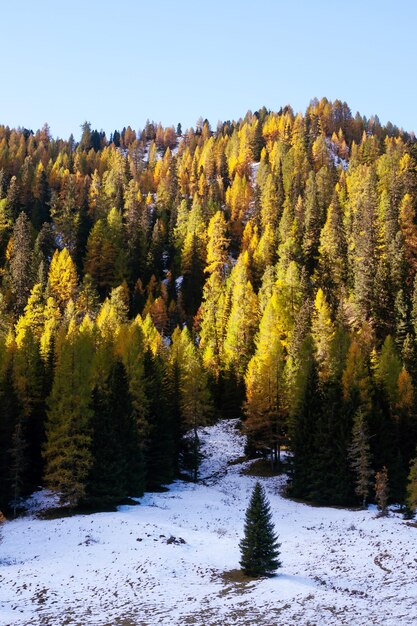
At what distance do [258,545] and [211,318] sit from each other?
6004 cm

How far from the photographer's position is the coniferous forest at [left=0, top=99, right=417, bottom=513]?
43000mm

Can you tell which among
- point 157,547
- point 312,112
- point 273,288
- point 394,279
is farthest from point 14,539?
point 312,112

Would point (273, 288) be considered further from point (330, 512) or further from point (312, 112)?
point (312, 112)

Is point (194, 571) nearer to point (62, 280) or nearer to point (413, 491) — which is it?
point (413, 491)

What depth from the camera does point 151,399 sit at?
4953cm

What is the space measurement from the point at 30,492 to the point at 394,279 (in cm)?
5702

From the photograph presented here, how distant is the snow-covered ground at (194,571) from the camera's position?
20.3m

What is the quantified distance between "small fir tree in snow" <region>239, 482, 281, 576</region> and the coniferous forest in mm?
14799

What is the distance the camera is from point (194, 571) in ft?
85.8

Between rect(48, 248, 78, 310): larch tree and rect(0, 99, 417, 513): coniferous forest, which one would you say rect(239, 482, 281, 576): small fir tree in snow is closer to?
rect(0, 99, 417, 513): coniferous forest

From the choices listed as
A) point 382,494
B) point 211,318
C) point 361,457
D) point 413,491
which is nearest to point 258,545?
point 413,491

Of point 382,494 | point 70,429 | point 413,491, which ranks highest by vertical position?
point 70,429

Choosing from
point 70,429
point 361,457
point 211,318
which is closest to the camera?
point 70,429

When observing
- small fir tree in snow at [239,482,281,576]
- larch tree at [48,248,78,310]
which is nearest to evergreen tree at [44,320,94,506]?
small fir tree in snow at [239,482,281,576]
